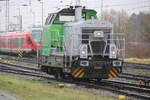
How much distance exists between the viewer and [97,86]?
1408 cm

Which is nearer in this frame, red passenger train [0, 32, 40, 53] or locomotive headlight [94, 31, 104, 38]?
locomotive headlight [94, 31, 104, 38]

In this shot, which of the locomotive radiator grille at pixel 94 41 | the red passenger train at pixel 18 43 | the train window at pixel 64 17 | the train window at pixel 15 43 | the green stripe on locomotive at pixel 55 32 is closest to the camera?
the locomotive radiator grille at pixel 94 41

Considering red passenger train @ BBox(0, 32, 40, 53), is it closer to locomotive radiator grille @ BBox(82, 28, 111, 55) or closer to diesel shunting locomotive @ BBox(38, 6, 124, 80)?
diesel shunting locomotive @ BBox(38, 6, 124, 80)

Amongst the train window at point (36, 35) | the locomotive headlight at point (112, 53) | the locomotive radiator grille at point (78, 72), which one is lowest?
the locomotive radiator grille at point (78, 72)

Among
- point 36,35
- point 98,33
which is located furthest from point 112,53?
point 36,35

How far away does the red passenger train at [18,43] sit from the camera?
38188mm

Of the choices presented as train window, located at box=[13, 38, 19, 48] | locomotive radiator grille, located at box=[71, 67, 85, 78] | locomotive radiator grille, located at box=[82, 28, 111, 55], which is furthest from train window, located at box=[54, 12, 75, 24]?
train window, located at box=[13, 38, 19, 48]

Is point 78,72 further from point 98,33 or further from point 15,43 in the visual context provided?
point 15,43

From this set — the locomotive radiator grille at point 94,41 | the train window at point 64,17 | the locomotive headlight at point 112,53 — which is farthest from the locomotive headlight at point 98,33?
the train window at point 64,17

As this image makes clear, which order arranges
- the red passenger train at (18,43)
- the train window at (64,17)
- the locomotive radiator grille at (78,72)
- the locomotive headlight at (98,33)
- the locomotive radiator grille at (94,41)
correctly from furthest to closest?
the red passenger train at (18,43) → the train window at (64,17) → the locomotive radiator grille at (94,41) → the locomotive headlight at (98,33) → the locomotive radiator grille at (78,72)

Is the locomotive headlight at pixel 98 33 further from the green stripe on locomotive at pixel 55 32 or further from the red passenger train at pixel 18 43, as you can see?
the red passenger train at pixel 18 43

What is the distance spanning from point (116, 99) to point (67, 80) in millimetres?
5308

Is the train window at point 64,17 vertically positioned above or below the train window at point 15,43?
above

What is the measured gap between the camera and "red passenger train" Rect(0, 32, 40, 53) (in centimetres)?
3819
